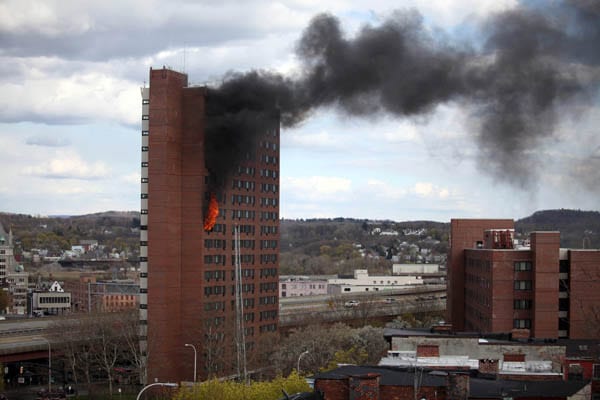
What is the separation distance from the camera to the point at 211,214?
7506 cm

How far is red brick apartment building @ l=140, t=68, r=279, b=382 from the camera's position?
71.6 metres

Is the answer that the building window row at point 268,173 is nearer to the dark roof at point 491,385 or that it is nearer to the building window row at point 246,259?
the building window row at point 246,259

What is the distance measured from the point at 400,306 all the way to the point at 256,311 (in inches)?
1757

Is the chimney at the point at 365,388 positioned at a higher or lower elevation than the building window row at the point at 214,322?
higher

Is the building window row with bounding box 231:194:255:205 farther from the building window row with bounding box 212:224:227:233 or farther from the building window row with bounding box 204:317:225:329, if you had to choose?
the building window row with bounding box 204:317:225:329

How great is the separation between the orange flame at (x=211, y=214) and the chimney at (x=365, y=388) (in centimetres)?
4549

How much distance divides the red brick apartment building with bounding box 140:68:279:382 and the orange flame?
1.05 feet

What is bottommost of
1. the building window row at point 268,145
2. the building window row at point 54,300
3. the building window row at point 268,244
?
the building window row at point 54,300

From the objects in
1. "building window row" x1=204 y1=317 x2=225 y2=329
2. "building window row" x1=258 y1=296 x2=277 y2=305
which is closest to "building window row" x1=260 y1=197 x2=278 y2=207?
"building window row" x1=258 y1=296 x2=277 y2=305

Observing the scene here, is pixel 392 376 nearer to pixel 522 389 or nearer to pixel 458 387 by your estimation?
pixel 458 387

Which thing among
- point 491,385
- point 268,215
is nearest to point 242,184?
point 268,215

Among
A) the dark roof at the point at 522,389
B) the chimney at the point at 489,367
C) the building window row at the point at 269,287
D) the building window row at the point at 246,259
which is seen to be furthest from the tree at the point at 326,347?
the dark roof at the point at 522,389

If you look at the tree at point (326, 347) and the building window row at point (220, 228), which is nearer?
the building window row at point (220, 228)

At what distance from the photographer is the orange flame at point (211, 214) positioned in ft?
246
